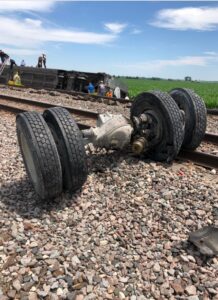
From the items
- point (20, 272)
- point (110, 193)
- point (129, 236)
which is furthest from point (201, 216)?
point (20, 272)

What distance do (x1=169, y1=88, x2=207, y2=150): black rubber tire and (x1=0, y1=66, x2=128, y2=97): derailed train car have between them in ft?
42.9

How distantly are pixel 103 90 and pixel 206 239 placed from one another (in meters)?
15.1

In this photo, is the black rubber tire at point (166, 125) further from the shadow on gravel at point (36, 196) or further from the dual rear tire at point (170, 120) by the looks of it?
the shadow on gravel at point (36, 196)

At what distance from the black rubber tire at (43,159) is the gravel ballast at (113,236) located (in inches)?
9.1

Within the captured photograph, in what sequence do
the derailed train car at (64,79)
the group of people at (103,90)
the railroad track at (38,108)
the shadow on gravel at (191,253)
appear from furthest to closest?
the derailed train car at (64,79)
the group of people at (103,90)
the railroad track at (38,108)
the shadow on gravel at (191,253)

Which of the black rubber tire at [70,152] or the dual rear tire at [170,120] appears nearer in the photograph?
the black rubber tire at [70,152]

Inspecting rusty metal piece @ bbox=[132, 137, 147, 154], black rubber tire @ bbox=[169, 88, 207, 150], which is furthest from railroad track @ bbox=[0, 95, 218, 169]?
rusty metal piece @ bbox=[132, 137, 147, 154]

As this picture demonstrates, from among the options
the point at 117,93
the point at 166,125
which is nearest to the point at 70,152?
the point at 166,125

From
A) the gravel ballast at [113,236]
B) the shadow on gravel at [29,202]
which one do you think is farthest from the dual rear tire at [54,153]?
the gravel ballast at [113,236]

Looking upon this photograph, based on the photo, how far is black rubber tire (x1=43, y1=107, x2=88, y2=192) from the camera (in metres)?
4.39

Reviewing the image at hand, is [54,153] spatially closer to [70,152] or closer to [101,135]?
Result: [70,152]

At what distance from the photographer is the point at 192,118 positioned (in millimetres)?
6152

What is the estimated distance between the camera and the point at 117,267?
11.0ft

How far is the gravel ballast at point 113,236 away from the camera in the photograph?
10.2ft
